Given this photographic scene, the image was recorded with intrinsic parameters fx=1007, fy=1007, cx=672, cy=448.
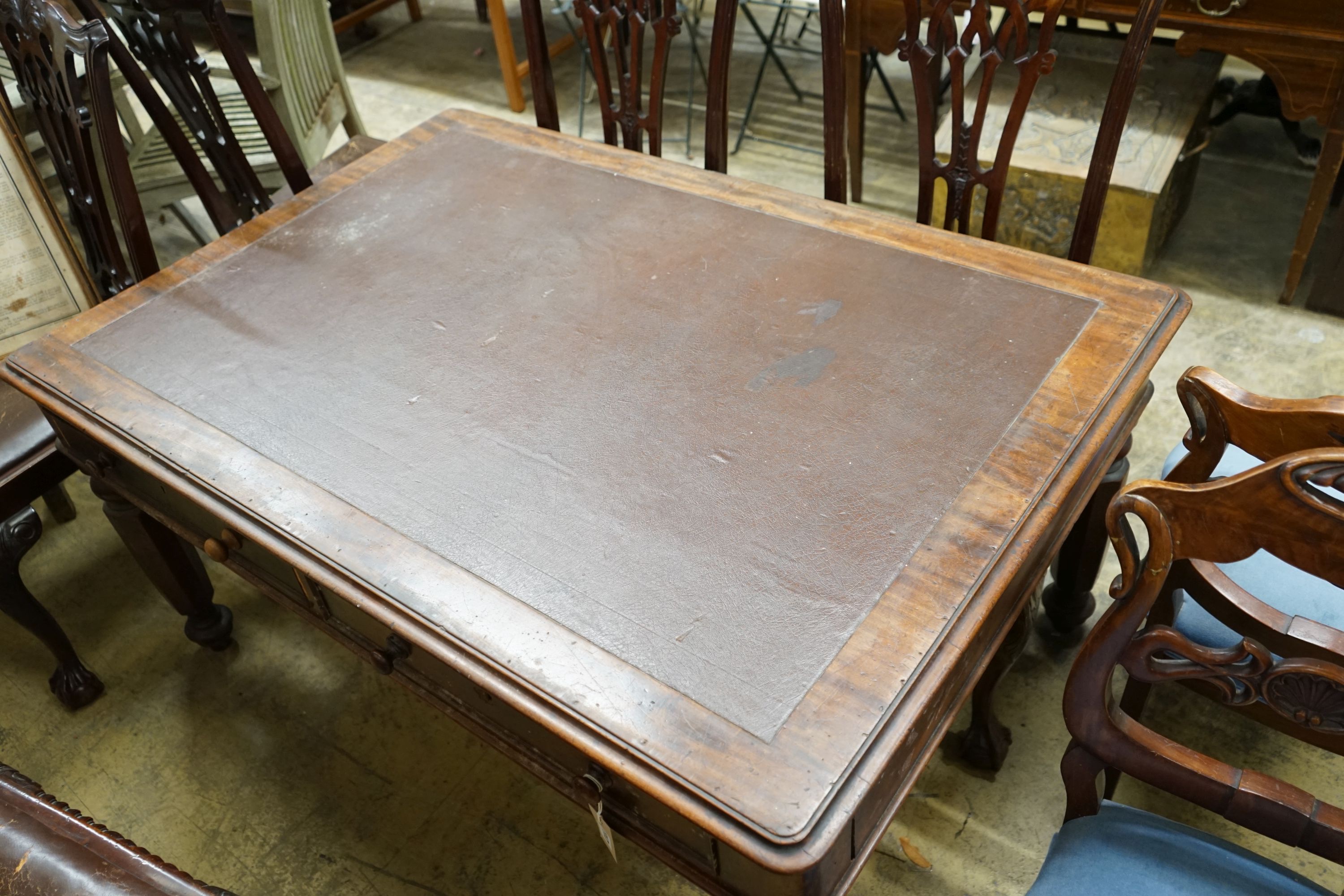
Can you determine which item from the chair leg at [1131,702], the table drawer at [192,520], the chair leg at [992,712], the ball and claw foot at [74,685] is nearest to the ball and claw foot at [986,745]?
the chair leg at [992,712]

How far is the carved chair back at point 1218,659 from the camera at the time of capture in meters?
0.84

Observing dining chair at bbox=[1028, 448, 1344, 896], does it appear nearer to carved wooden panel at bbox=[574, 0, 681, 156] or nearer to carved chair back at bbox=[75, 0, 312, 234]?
carved wooden panel at bbox=[574, 0, 681, 156]

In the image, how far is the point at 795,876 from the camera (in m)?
0.91

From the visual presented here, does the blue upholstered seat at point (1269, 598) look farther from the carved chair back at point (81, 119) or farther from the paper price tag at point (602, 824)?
the carved chair back at point (81, 119)

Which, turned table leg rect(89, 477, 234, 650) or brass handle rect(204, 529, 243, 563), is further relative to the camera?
turned table leg rect(89, 477, 234, 650)

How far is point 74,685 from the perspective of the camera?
1.94 meters

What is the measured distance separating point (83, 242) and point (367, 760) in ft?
3.65

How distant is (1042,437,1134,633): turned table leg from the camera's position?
1.46 m

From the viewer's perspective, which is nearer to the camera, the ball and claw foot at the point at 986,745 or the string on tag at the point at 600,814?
the string on tag at the point at 600,814

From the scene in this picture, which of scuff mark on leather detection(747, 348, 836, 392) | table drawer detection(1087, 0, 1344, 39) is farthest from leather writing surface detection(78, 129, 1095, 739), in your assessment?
table drawer detection(1087, 0, 1344, 39)

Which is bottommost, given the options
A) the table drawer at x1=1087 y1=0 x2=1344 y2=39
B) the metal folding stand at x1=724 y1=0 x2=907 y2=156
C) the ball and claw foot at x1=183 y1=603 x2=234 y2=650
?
the ball and claw foot at x1=183 y1=603 x2=234 y2=650

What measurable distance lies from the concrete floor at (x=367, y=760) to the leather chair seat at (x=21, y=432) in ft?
1.64

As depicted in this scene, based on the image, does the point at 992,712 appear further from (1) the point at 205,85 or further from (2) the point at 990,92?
(1) the point at 205,85

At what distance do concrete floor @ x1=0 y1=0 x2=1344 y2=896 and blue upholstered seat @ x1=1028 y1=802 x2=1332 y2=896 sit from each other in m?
0.49
